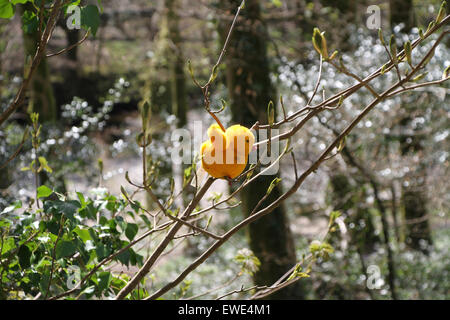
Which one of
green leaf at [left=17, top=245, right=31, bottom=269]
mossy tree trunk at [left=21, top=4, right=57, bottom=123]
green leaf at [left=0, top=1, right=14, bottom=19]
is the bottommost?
green leaf at [left=17, top=245, right=31, bottom=269]

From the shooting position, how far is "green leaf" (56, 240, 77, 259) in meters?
1.11

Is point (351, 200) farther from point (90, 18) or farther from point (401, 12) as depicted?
point (90, 18)

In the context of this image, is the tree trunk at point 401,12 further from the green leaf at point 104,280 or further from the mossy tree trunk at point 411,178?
the green leaf at point 104,280

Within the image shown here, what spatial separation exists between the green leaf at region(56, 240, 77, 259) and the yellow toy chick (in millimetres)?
447

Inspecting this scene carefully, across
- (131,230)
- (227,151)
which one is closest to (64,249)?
(131,230)

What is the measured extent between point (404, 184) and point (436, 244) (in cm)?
196

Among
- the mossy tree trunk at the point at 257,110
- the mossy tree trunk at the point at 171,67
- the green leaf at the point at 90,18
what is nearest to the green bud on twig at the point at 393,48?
the green leaf at the point at 90,18

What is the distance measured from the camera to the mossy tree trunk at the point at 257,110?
271cm

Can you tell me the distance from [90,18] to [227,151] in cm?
46

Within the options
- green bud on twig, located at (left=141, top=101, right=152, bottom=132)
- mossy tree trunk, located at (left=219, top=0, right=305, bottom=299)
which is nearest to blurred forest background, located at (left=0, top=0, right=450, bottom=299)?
mossy tree trunk, located at (left=219, top=0, right=305, bottom=299)

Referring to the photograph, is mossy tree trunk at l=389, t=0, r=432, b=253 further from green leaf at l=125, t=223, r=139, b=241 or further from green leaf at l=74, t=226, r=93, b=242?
green leaf at l=74, t=226, r=93, b=242

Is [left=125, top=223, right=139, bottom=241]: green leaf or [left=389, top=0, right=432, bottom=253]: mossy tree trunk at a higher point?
[left=389, top=0, right=432, bottom=253]: mossy tree trunk
